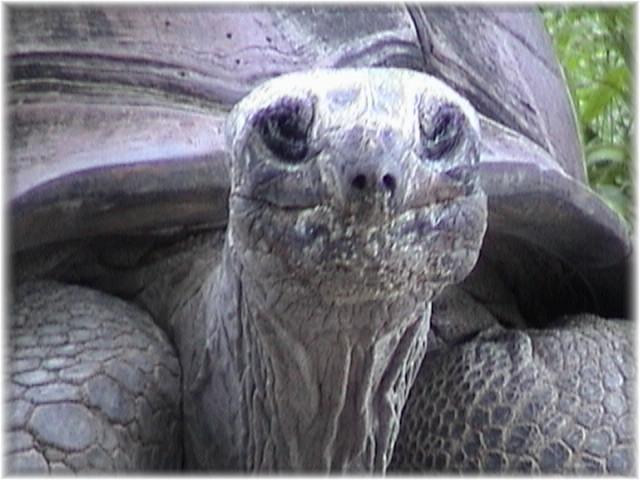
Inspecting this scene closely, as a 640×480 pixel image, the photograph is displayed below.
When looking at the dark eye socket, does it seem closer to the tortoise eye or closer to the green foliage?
the tortoise eye

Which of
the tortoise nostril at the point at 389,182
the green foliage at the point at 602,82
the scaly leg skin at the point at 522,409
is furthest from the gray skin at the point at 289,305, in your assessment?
the green foliage at the point at 602,82

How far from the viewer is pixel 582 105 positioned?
3.30m

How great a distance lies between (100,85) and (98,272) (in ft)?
0.81

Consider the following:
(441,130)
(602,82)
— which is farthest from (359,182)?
(602,82)

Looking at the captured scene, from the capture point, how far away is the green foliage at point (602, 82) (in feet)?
10.3

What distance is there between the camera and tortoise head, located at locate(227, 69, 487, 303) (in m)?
1.13

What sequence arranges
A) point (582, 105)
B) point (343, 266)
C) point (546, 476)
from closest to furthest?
point (343, 266)
point (546, 476)
point (582, 105)

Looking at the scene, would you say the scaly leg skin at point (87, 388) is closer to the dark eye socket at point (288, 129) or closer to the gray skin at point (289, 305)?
the gray skin at point (289, 305)

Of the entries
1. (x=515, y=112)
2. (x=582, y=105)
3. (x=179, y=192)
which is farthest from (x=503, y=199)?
(x=582, y=105)

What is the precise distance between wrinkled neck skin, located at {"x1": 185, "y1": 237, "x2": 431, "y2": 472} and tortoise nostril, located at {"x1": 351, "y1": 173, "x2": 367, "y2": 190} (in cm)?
15

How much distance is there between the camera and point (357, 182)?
1120 millimetres

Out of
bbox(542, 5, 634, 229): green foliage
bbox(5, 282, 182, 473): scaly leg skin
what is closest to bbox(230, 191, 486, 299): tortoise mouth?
bbox(5, 282, 182, 473): scaly leg skin

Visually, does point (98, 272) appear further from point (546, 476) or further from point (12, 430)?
point (546, 476)

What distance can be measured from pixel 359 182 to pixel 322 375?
327 mm
